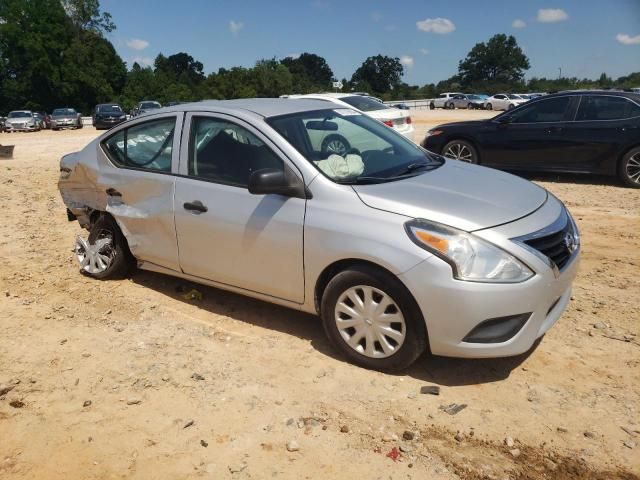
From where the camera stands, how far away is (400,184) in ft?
12.9

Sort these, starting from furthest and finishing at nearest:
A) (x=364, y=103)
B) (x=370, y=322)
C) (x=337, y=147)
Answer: (x=364, y=103) → (x=337, y=147) → (x=370, y=322)

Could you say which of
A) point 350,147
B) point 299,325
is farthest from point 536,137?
point 299,325

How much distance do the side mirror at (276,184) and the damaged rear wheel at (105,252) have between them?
2.06 metres

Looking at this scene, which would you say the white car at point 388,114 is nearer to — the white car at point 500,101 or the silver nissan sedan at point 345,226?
the silver nissan sedan at point 345,226

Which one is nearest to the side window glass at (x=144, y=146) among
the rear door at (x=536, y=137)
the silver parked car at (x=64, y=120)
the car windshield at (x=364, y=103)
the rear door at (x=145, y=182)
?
the rear door at (x=145, y=182)

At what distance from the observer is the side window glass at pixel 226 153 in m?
→ 4.20

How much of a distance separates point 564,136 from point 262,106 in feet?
22.4

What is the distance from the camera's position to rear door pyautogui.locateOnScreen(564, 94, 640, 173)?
934 cm

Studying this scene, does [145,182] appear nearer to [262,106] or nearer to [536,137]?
[262,106]

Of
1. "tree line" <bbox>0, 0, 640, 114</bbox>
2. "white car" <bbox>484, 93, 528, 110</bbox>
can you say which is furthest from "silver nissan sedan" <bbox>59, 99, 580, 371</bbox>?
"tree line" <bbox>0, 0, 640, 114</bbox>

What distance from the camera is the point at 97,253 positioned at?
557 cm

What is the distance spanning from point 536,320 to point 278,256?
1.70m

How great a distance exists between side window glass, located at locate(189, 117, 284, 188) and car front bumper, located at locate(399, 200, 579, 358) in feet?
4.49

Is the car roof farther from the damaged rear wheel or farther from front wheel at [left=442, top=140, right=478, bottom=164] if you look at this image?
front wheel at [left=442, top=140, right=478, bottom=164]
